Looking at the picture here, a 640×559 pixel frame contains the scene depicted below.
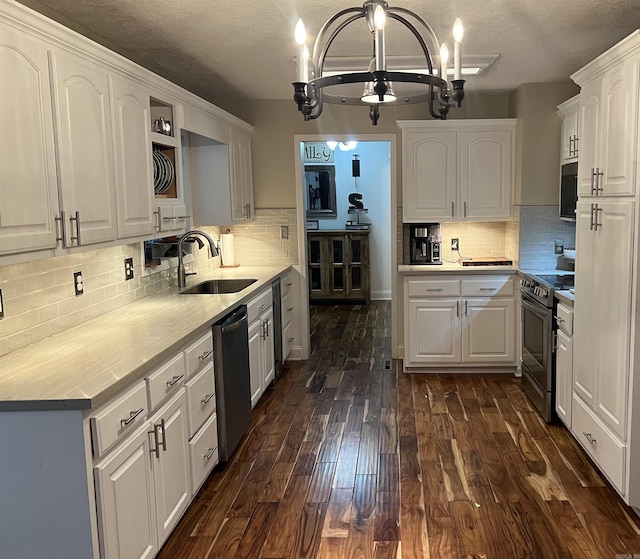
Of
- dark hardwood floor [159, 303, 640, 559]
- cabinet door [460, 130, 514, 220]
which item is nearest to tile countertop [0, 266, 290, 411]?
dark hardwood floor [159, 303, 640, 559]

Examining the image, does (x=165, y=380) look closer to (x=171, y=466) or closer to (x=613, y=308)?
(x=171, y=466)

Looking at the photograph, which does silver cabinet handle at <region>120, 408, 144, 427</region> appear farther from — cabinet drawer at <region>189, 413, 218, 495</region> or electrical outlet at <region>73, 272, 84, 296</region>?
electrical outlet at <region>73, 272, 84, 296</region>

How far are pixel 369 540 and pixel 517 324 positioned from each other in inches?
111

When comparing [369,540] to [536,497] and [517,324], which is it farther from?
[517,324]

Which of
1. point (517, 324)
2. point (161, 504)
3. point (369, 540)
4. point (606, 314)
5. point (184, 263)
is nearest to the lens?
point (161, 504)

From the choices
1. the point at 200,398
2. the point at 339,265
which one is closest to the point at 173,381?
the point at 200,398

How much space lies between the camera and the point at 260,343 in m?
4.32

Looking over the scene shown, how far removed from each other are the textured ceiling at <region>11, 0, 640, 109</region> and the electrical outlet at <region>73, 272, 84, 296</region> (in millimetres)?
1273

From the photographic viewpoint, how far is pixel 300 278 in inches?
219

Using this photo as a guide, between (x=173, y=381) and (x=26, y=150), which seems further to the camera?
(x=173, y=381)

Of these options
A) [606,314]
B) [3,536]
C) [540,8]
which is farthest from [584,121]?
[3,536]

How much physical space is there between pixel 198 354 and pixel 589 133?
2.37 metres

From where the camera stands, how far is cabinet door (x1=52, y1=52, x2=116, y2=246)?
2.37 metres

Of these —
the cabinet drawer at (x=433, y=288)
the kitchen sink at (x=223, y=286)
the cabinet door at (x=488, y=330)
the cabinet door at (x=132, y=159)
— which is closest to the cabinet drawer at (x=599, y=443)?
the cabinet door at (x=488, y=330)
